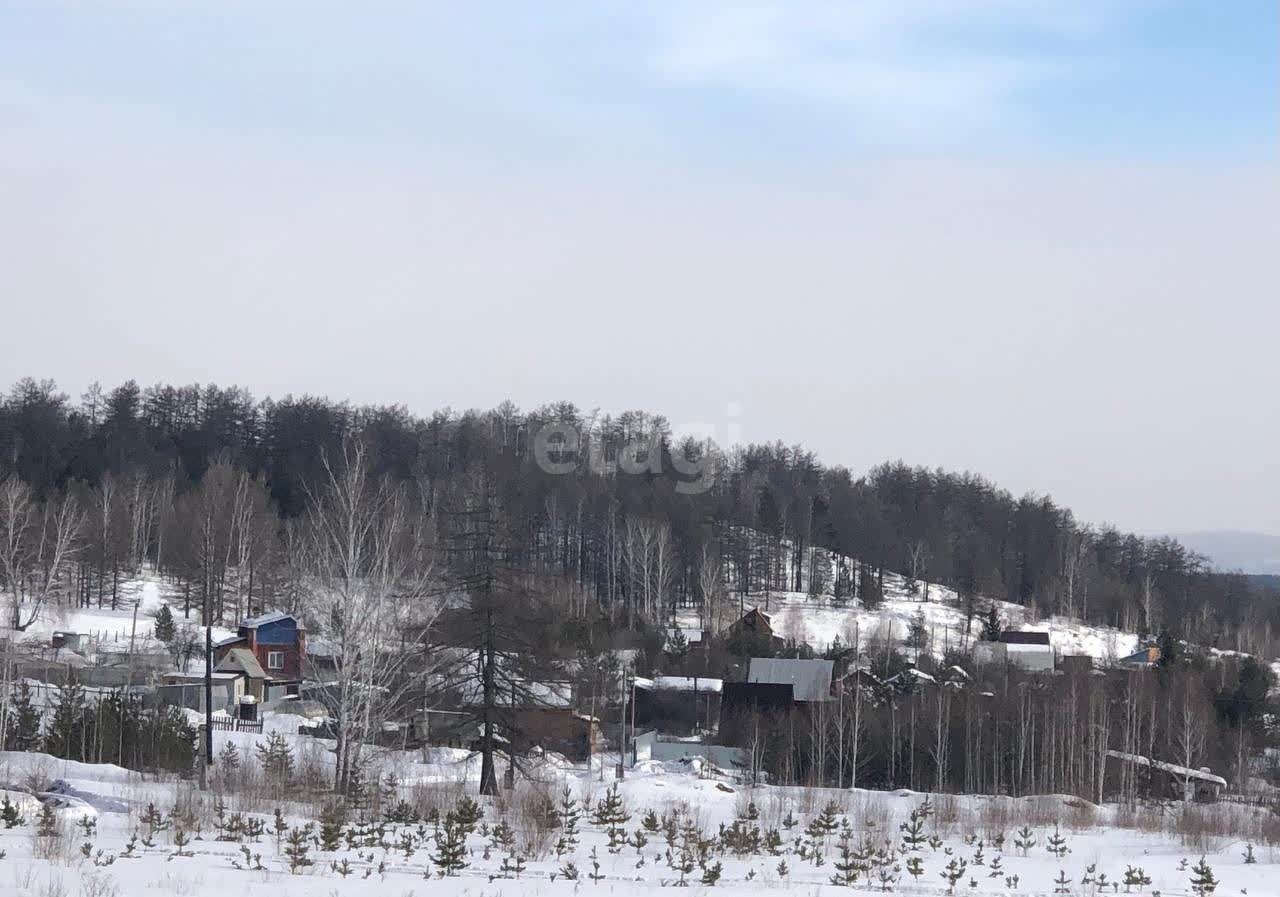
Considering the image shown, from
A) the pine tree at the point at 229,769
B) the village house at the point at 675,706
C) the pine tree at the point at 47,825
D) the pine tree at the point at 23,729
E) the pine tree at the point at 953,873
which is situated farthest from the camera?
the village house at the point at 675,706

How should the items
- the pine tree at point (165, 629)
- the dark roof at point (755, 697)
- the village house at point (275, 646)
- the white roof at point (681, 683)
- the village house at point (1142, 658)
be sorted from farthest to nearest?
1. the village house at point (1142, 658)
2. the pine tree at point (165, 629)
3. the white roof at point (681, 683)
4. the village house at point (275, 646)
5. the dark roof at point (755, 697)

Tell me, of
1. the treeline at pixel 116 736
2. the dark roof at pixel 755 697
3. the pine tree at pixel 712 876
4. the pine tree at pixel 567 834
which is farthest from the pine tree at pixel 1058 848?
the dark roof at pixel 755 697

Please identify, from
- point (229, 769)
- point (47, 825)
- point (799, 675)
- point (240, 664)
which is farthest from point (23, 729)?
point (799, 675)

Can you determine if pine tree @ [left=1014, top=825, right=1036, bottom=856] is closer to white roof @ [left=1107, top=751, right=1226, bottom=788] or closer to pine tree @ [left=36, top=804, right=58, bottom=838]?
pine tree @ [left=36, top=804, right=58, bottom=838]

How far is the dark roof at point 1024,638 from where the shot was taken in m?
67.1

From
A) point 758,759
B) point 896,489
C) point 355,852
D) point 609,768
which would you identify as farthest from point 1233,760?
point 896,489

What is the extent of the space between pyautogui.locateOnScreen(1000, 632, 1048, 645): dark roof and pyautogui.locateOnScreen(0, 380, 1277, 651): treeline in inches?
472

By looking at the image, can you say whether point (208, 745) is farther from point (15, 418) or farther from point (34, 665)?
point (15, 418)

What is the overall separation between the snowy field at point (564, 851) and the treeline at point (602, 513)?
42729mm

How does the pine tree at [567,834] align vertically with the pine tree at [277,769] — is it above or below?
above

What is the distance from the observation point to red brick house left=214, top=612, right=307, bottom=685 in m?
51.5

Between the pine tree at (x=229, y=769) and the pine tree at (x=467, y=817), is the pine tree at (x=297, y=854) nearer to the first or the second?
the pine tree at (x=467, y=817)

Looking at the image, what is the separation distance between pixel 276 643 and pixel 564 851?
4076cm

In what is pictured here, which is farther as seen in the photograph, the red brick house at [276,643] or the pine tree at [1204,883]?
the red brick house at [276,643]
